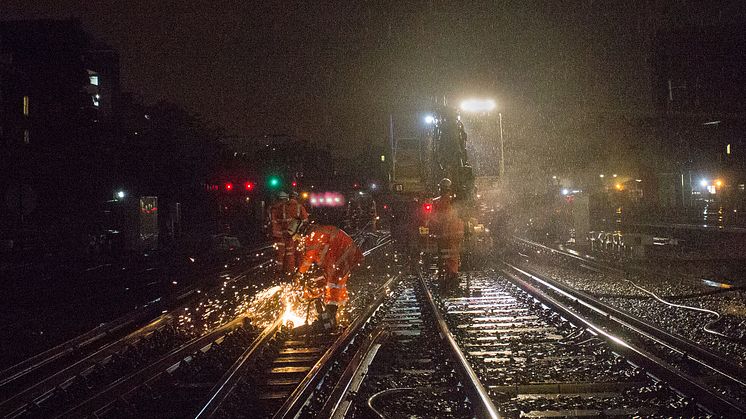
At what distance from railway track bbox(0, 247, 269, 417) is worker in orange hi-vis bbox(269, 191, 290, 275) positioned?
6.69 feet

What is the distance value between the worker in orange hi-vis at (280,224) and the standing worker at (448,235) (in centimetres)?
306

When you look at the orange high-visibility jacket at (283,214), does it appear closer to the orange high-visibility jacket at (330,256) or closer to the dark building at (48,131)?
the orange high-visibility jacket at (330,256)

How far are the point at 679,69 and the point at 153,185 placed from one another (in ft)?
112

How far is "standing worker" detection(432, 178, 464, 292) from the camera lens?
12273mm

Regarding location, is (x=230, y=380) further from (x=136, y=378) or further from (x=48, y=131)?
(x=48, y=131)

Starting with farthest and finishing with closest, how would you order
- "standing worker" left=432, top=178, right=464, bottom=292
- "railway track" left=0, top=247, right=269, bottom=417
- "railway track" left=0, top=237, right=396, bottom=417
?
1. "standing worker" left=432, top=178, right=464, bottom=292
2. "railway track" left=0, top=247, right=269, bottom=417
3. "railway track" left=0, top=237, right=396, bottom=417

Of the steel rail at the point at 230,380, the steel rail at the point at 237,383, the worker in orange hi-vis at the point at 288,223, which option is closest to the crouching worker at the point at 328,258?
the steel rail at the point at 230,380

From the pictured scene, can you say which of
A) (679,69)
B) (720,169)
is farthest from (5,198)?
(679,69)

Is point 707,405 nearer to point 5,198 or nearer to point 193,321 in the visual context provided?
point 193,321

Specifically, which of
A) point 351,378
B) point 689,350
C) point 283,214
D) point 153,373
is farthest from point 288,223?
point 689,350

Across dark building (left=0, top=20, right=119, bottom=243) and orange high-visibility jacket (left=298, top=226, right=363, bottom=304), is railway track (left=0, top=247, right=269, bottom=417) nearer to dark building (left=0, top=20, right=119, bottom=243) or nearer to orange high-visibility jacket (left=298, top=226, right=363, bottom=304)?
orange high-visibility jacket (left=298, top=226, right=363, bottom=304)

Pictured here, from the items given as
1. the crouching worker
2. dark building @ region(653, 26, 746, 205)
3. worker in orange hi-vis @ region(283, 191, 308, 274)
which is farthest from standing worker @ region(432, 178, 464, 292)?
dark building @ region(653, 26, 746, 205)

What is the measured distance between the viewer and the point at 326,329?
8320 mm

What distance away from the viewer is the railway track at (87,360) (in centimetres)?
606
